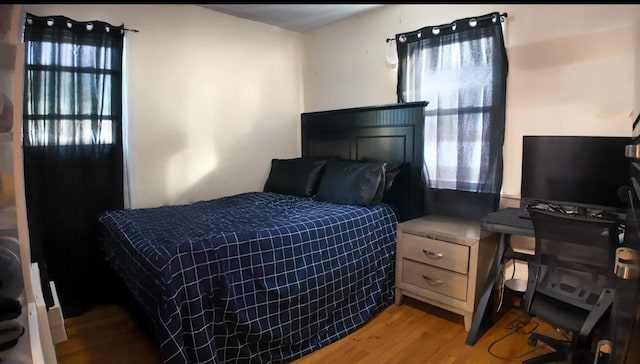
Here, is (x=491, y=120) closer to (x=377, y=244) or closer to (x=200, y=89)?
(x=377, y=244)

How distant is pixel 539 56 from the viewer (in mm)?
2332

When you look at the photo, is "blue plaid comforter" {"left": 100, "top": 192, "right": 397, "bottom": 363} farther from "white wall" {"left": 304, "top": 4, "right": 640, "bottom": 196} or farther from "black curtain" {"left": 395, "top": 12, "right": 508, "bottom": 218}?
"white wall" {"left": 304, "top": 4, "right": 640, "bottom": 196}

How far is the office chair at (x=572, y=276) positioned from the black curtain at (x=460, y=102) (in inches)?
34.5

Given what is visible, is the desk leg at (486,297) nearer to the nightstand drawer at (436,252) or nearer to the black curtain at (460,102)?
the nightstand drawer at (436,252)

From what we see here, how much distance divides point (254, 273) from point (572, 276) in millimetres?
1519

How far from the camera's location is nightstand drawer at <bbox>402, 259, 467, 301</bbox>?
2.24 metres

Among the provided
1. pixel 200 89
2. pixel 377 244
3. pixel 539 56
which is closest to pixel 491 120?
pixel 539 56

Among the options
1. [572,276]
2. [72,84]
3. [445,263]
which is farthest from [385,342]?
[72,84]

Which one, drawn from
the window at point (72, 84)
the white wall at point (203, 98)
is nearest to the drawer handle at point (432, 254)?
the white wall at point (203, 98)

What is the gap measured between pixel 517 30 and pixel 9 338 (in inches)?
114

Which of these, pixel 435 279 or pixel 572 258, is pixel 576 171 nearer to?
pixel 572 258

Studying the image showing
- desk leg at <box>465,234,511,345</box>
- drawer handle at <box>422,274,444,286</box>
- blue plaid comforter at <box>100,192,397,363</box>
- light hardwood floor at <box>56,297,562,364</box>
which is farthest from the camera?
drawer handle at <box>422,274,444,286</box>

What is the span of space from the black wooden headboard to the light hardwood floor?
78 centimetres

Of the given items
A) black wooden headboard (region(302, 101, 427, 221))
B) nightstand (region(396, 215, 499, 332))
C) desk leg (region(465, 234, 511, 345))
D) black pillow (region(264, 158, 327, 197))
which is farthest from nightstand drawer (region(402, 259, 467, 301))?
black pillow (region(264, 158, 327, 197))
